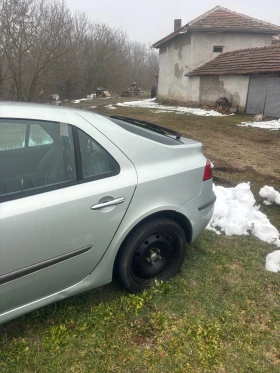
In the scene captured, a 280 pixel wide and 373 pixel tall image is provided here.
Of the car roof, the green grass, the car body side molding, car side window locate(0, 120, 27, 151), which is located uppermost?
the car roof

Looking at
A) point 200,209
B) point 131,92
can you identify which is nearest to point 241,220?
point 200,209

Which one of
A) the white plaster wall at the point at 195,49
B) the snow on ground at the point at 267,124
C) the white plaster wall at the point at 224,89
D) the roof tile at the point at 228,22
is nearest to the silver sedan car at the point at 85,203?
the snow on ground at the point at 267,124

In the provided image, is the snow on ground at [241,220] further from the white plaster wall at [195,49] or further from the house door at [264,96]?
the white plaster wall at [195,49]

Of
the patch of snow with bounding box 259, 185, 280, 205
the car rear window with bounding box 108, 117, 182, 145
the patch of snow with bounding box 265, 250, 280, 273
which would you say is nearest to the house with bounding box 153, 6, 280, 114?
the patch of snow with bounding box 259, 185, 280, 205

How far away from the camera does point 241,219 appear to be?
12.0 ft

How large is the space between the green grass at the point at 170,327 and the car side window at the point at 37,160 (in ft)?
3.48

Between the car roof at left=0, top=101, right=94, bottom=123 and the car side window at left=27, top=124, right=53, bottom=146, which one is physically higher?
the car roof at left=0, top=101, right=94, bottom=123

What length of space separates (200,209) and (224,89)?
1551 cm

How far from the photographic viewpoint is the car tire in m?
2.25

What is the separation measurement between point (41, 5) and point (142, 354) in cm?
2219

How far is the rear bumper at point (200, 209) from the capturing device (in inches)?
98.3

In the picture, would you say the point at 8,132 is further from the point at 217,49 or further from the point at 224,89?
the point at 217,49

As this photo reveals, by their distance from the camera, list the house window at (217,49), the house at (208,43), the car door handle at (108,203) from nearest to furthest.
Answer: the car door handle at (108,203)
the house at (208,43)
the house window at (217,49)

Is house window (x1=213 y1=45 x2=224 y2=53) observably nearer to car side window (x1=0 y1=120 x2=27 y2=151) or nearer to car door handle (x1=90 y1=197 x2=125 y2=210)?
car side window (x1=0 y1=120 x2=27 y2=151)
